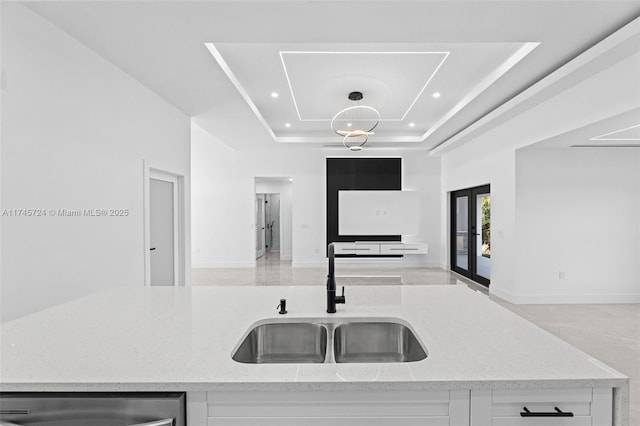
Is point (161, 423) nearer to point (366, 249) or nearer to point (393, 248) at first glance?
point (366, 249)

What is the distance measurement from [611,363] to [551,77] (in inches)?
106

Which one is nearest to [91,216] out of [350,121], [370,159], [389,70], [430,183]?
[389,70]

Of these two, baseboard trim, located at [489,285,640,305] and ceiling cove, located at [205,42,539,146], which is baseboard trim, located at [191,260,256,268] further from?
baseboard trim, located at [489,285,640,305]

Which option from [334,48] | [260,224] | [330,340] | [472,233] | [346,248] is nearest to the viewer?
[330,340]

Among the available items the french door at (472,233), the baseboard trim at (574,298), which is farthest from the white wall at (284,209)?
the baseboard trim at (574,298)

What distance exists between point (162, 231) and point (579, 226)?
5.71m

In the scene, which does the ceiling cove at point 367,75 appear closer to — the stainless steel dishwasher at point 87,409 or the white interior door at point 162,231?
the white interior door at point 162,231

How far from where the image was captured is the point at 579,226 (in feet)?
15.6

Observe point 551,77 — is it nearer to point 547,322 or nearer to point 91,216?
point 547,322

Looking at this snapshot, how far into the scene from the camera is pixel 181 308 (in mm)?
1562

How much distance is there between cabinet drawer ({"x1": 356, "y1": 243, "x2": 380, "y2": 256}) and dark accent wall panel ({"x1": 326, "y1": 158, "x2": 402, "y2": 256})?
44cm

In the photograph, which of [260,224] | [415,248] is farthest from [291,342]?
[260,224]

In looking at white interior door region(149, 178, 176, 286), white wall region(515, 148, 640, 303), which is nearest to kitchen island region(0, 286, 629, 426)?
white interior door region(149, 178, 176, 286)

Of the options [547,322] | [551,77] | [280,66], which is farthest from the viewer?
[547,322]
